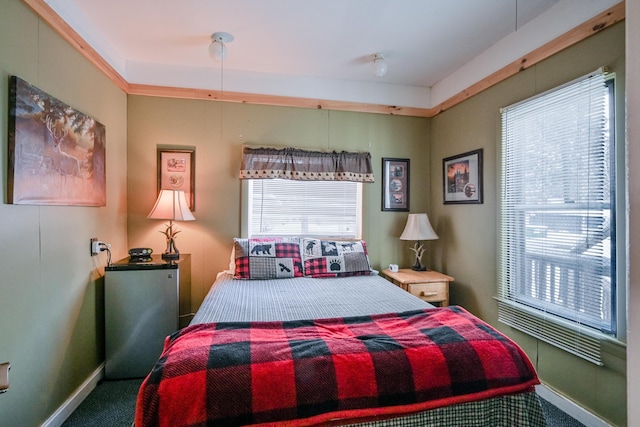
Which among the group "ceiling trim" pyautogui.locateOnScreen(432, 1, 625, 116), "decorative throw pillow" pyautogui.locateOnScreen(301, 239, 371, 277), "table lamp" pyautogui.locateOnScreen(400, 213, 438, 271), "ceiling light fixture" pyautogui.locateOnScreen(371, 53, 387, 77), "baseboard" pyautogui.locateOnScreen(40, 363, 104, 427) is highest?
"ceiling light fixture" pyautogui.locateOnScreen(371, 53, 387, 77)

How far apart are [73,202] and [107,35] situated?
1.38 m

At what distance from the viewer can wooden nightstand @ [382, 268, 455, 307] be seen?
9.18 ft

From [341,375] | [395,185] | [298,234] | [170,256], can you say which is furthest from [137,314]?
[395,185]

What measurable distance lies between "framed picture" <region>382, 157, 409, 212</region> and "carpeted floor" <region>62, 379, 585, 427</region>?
2.02 metres

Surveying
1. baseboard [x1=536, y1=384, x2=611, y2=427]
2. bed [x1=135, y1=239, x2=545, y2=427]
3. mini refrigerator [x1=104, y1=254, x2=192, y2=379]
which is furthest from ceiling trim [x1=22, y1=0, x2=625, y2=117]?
A: baseboard [x1=536, y1=384, x2=611, y2=427]

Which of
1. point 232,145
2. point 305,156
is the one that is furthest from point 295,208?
point 232,145

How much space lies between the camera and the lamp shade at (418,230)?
3.04 meters

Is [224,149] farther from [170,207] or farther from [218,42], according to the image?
[218,42]

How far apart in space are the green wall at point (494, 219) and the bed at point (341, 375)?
2.80 ft

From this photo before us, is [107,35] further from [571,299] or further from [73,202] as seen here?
[571,299]

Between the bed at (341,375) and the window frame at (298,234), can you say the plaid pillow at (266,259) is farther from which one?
the bed at (341,375)

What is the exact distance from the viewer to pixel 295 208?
10.6ft

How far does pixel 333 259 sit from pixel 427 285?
913 mm

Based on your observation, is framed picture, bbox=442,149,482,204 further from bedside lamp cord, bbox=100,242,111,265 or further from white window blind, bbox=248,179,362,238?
bedside lamp cord, bbox=100,242,111,265
